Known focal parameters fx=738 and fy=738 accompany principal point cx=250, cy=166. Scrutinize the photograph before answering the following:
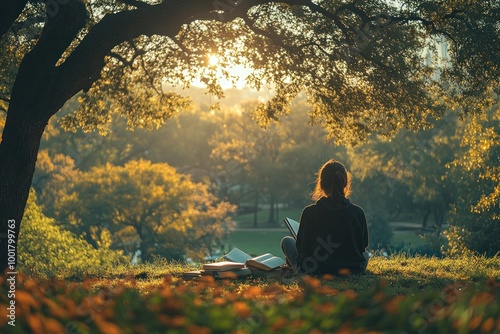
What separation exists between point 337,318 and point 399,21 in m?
11.1

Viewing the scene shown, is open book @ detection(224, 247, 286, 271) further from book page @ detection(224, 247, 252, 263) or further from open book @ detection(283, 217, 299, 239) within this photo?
open book @ detection(283, 217, 299, 239)

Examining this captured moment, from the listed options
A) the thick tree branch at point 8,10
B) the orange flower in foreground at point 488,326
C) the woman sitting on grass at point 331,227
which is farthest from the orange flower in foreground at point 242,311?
the thick tree branch at point 8,10

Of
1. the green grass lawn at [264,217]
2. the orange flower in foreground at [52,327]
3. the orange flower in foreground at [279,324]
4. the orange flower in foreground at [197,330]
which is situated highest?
the orange flower in foreground at [279,324]

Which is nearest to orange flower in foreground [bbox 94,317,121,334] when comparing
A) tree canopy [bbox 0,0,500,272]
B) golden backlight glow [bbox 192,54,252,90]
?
tree canopy [bbox 0,0,500,272]

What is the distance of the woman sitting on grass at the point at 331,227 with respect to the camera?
10.0 metres

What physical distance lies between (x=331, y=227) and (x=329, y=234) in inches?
3.9

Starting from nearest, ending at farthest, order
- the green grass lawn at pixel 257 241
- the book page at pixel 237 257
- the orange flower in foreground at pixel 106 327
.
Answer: the orange flower in foreground at pixel 106 327, the book page at pixel 237 257, the green grass lawn at pixel 257 241

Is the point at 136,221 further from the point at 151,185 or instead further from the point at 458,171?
the point at 458,171

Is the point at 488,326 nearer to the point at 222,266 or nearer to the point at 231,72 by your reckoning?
the point at 222,266

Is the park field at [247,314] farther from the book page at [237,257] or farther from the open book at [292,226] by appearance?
the book page at [237,257]

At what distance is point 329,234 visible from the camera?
10047 mm

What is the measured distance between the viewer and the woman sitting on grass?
10.0 metres

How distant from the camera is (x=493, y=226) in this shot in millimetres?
34250

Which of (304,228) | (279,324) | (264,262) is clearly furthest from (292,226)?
(279,324)
